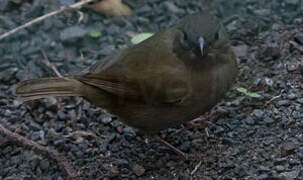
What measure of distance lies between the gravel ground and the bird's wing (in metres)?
0.57

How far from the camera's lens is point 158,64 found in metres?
4.52

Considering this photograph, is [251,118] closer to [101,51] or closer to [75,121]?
→ [75,121]

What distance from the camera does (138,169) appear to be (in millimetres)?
4566

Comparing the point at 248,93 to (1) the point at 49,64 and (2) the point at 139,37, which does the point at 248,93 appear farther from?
(1) the point at 49,64

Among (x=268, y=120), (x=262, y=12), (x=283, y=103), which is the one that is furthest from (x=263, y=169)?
(x=262, y=12)

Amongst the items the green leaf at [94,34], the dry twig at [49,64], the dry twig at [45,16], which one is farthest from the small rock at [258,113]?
the dry twig at [45,16]

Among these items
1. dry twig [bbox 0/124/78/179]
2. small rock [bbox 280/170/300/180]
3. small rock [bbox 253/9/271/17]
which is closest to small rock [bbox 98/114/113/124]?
dry twig [bbox 0/124/78/179]

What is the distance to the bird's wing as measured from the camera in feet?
14.5

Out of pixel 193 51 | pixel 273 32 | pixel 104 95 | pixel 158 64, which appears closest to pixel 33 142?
pixel 104 95

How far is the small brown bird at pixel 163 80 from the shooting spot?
435 cm

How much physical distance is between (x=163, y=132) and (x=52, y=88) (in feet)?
3.64

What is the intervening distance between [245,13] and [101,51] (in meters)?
1.73

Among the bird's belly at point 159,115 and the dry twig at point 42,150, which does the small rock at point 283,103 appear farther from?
the dry twig at point 42,150

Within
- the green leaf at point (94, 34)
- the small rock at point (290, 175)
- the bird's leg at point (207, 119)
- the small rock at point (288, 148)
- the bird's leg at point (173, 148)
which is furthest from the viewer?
the green leaf at point (94, 34)
